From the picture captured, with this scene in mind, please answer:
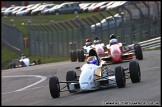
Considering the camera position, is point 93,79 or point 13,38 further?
point 13,38

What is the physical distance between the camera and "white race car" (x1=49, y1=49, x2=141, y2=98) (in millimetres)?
16219

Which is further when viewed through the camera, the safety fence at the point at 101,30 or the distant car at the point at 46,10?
the distant car at the point at 46,10

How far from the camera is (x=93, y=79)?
16406 millimetres

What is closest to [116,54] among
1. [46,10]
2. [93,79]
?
[93,79]

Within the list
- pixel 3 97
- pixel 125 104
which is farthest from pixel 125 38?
pixel 125 104

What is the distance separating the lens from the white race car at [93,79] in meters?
16.2

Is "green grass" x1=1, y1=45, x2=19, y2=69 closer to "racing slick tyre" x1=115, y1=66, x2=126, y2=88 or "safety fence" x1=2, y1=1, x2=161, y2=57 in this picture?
"safety fence" x1=2, y1=1, x2=161, y2=57

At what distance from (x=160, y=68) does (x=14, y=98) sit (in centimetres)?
636

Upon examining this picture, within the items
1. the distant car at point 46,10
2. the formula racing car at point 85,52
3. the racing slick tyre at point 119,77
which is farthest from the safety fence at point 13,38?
the distant car at point 46,10

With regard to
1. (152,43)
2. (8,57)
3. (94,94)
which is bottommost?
(94,94)

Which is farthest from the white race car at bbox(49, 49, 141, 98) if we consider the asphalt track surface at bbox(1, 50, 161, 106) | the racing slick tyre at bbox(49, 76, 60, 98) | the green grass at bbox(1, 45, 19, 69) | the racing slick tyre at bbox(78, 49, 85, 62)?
the green grass at bbox(1, 45, 19, 69)

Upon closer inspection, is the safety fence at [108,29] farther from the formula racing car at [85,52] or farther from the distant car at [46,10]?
the distant car at [46,10]

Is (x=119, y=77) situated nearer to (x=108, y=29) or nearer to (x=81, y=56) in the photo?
(x=81, y=56)

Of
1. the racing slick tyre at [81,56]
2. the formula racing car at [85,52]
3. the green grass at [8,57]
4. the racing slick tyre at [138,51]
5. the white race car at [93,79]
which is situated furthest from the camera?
the green grass at [8,57]
